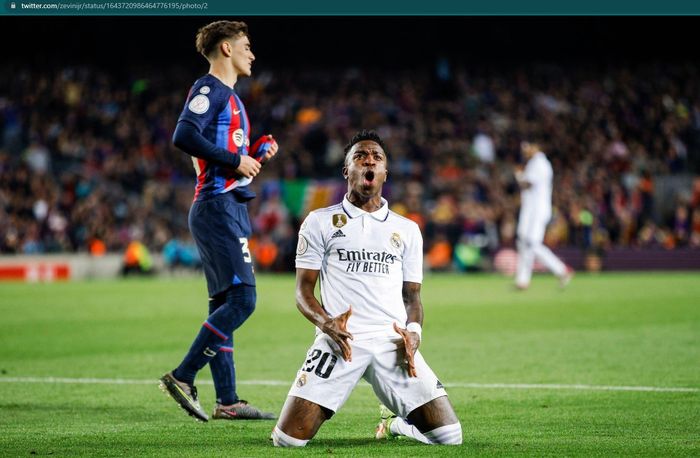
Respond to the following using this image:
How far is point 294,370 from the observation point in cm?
1055

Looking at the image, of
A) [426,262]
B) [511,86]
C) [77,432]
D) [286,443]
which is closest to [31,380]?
[77,432]

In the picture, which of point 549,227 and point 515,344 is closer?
point 515,344

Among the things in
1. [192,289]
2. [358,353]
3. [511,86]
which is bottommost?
[192,289]

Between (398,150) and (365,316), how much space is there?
27.6 meters

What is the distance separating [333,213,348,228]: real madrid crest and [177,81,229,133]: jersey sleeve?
1427 millimetres

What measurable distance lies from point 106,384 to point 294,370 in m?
1.85

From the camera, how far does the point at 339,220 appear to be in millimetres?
6719

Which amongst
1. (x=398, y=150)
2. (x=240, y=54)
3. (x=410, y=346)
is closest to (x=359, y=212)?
(x=410, y=346)

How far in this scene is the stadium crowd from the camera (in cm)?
3005

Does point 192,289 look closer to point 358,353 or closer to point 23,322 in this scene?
point 23,322

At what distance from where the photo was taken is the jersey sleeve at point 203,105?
25.0 ft

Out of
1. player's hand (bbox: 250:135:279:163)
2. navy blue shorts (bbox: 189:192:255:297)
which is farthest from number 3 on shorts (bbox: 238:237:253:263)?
player's hand (bbox: 250:135:279:163)

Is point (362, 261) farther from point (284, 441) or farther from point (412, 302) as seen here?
point (284, 441)

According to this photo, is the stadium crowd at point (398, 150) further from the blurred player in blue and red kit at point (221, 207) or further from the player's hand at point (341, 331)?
the player's hand at point (341, 331)
